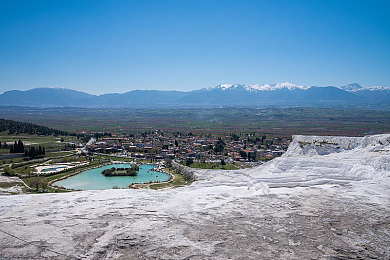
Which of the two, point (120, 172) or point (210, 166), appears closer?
point (120, 172)

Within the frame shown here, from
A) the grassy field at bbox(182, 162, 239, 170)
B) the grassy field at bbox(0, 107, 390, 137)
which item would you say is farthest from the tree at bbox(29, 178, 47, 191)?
the grassy field at bbox(0, 107, 390, 137)

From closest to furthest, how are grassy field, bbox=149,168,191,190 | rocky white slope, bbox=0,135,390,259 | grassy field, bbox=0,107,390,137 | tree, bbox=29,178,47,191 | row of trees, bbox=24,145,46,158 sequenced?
rocky white slope, bbox=0,135,390,259 → tree, bbox=29,178,47,191 → grassy field, bbox=149,168,191,190 → row of trees, bbox=24,145,46,158 → grassy field, bbox=0,107,390,137

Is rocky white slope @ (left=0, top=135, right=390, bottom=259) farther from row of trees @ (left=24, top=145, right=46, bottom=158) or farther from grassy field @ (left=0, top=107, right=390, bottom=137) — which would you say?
grassy field @ (left=0, top=107, right=390, bottom=137)

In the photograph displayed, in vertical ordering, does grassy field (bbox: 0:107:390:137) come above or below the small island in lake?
above

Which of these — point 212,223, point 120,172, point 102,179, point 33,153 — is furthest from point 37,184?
point 212,223

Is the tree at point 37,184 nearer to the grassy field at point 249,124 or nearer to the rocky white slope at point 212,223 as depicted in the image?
the rocky white slope at point 212,223

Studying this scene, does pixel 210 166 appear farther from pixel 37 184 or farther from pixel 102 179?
pixel 37 184

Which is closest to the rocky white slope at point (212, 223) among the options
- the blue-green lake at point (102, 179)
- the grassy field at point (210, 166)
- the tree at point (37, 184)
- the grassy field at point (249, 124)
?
the tree at point (37, 184)
